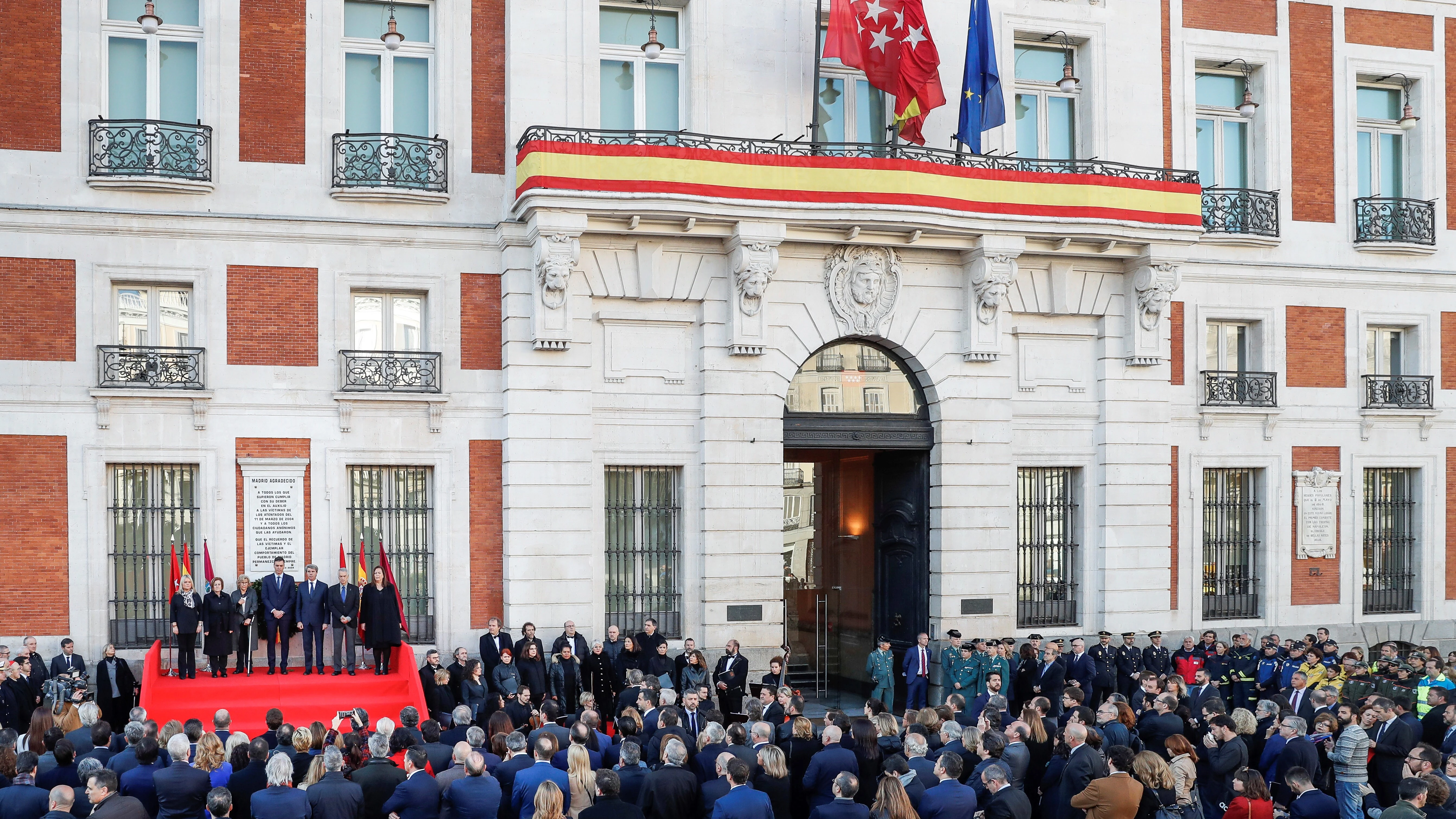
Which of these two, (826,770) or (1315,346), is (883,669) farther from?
(1315,346)

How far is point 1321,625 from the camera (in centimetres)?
2166

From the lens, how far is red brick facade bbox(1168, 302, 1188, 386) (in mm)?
21109

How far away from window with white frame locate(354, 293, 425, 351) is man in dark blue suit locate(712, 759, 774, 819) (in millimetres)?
10496

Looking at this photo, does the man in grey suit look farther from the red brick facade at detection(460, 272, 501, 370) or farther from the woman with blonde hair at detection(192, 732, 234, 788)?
the red brick facade at detection(460, 272, 501, 370)

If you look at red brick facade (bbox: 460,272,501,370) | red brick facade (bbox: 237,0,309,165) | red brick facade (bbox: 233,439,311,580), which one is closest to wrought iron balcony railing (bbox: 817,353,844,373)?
red brick facade (bbox: 460,272,501,370)

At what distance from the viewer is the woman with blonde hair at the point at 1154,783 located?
31.9 feet

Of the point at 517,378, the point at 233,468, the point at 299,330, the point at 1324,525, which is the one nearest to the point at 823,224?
the point at 517,378

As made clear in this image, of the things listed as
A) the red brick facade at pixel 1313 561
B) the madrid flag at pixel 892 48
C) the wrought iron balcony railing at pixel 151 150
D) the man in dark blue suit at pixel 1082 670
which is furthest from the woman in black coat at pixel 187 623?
the red brick facade at pixel 1313 561

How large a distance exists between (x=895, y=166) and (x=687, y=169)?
301cm

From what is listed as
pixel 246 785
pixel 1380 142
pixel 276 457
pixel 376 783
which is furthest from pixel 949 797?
pixel 1380 142

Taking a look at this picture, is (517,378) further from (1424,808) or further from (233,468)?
(1424,808)

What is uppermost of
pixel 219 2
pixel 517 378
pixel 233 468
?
pixel 219 2

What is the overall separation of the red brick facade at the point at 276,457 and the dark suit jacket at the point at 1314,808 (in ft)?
41.4

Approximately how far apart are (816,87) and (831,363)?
4.07m
